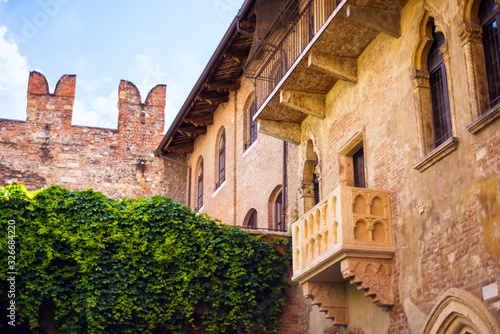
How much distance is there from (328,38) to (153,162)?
13566 millimetres

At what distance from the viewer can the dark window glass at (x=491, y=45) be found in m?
8.16

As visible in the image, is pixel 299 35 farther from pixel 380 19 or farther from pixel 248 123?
pixel 248 123

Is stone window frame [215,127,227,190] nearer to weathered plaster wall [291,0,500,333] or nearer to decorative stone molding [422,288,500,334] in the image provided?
weathered plaster wall [291,0,500,333]

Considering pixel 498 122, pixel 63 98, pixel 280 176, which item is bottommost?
pixel 498 122

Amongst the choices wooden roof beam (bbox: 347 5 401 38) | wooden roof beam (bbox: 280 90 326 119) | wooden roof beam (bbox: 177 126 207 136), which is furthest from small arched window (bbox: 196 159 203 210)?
wooden roof beam (bbox: 347 5 401 38)

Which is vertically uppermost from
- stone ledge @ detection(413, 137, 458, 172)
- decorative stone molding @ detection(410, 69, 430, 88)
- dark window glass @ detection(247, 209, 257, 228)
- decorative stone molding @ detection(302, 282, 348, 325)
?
dark window glass @ detection(247, 209, 257, 228)

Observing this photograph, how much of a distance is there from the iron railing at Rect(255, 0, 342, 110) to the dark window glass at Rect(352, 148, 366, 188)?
201 centimetres

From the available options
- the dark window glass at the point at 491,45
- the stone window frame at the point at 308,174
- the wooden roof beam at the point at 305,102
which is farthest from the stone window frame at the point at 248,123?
the dark window glass at the point at 491,45

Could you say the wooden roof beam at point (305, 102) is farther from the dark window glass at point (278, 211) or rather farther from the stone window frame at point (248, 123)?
the stone window frame at point (248, 123)

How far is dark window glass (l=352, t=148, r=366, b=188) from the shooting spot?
11.4 meters

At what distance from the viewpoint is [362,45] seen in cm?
1107

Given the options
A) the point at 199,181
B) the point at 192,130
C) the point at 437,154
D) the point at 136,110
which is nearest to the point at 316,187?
the point at 437,154

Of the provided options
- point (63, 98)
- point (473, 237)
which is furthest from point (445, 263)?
point (63, 98)

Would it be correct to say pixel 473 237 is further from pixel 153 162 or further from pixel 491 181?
pixel 153 162
